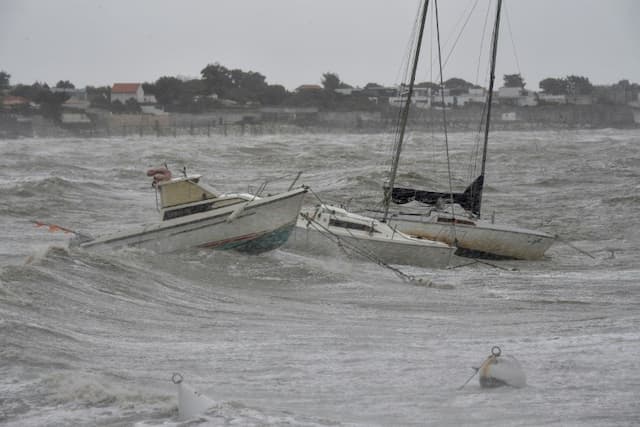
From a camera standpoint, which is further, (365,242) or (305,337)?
(365,242)

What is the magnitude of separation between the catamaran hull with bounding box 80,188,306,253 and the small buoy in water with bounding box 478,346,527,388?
36.0 ft

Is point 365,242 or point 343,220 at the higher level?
point 343,220

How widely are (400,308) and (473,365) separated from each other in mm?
4777

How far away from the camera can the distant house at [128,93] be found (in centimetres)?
17950

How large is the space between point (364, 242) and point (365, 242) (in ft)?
0.07

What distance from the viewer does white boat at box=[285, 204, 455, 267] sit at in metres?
22.5

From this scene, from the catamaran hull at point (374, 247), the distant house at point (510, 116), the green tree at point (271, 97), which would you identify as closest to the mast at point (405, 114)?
the catamaran hull at point (374, 247)

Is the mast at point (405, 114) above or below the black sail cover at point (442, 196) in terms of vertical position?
above

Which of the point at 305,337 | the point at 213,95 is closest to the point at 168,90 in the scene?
the point at 213,95

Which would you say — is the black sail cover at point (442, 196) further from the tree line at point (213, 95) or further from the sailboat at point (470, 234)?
the tree line at point (213, 95)

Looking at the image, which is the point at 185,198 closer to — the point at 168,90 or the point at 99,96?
the point at 99,96

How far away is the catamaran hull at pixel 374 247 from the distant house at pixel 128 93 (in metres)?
159

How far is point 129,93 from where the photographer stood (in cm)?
17950

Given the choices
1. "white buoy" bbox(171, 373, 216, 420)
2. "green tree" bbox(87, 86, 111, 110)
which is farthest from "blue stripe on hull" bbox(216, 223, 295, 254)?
"green tree" bbox(87, 86, 111, 110)
